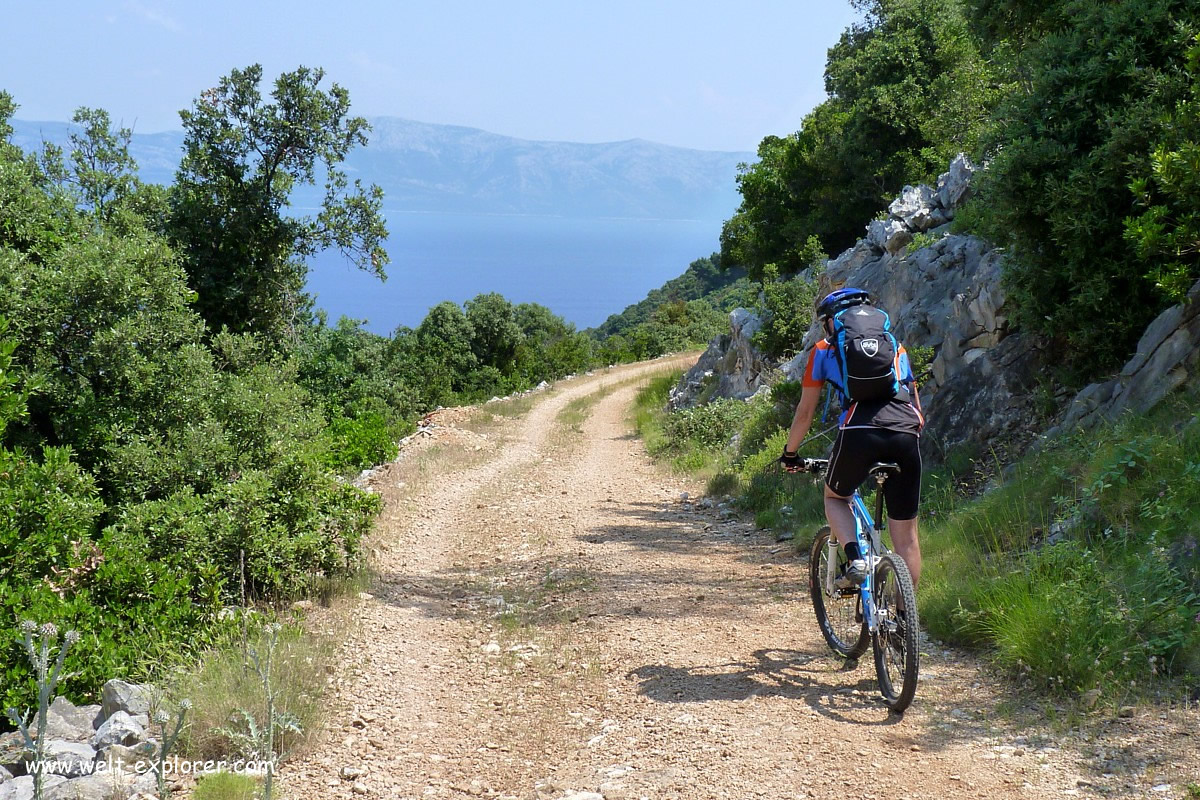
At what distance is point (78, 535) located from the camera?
22.6 ft

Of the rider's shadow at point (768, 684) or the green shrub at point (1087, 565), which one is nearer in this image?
the green shrub at point (1087, 565)

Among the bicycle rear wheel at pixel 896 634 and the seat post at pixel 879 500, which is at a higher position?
the seat post at pixel 879 500

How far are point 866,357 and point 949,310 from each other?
6.96 m

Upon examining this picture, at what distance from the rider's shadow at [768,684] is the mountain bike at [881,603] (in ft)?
0.49

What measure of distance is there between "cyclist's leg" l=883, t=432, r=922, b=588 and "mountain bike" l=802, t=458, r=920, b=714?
6 cm

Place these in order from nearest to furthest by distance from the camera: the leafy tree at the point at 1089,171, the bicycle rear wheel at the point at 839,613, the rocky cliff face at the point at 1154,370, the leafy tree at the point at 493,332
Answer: the bicycle rear wheel at the point at 839,613, the rocky cliff face at the point at 1154,370, the leafy tree at the point at 1089,171, the leafy tree at the point at 493,332

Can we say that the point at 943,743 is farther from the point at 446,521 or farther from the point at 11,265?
the point at 11,265

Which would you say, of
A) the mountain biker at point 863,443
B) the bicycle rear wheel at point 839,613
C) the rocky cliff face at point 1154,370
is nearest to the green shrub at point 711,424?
the rocky cliff face at point 1154,370

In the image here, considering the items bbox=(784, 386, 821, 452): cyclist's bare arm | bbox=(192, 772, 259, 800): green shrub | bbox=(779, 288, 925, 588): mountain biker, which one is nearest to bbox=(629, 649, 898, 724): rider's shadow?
bbox=(779, 288, 925, 588): mountain biker

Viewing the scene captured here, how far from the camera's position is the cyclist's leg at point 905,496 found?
4523mm

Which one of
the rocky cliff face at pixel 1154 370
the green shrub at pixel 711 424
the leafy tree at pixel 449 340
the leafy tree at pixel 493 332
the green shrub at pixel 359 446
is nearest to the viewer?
the rocky cliff face at pixel 1154 370

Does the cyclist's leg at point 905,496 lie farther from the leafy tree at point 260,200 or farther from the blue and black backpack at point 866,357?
the leafy tree at point 260,200

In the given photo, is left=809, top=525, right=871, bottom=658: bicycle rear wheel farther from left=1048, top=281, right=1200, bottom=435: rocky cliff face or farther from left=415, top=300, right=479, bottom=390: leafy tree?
left=415, top=300, right=479, bottom=390: leafy tree

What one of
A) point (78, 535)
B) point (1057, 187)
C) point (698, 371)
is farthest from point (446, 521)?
point (698, 371)
